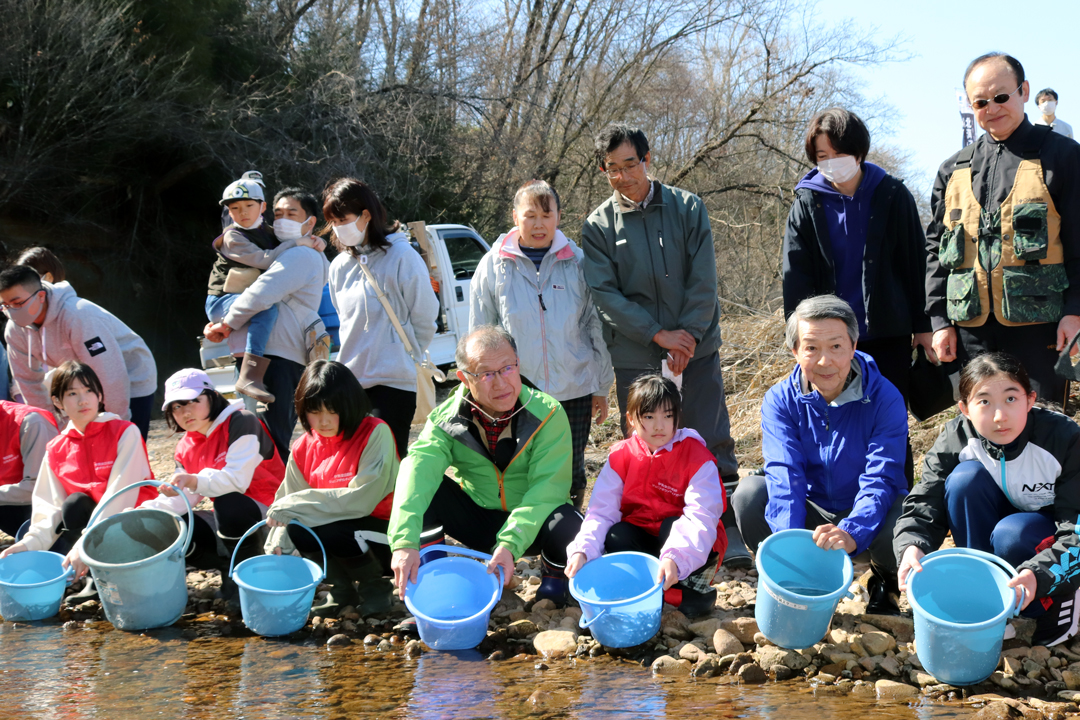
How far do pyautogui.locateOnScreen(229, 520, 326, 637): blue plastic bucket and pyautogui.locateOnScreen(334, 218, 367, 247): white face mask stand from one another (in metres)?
1.45

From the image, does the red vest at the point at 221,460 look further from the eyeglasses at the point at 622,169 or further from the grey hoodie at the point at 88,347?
the eyeglasses at the point at 622,169

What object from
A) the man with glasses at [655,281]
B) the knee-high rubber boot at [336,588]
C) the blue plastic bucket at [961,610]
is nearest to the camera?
the blue plastic bucket at [961,610]

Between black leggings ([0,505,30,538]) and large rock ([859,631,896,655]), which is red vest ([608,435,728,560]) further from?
black leggings ([0,505,30,538])

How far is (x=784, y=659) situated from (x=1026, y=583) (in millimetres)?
748

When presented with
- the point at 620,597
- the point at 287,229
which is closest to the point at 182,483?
the point at 287,229

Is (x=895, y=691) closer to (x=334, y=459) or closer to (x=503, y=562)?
(x=503, y=562)

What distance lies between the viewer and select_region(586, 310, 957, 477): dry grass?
21.1ft

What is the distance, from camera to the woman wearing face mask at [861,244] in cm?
387

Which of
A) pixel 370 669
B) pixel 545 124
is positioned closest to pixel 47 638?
pixel 370 669

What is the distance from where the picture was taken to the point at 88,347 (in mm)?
4723

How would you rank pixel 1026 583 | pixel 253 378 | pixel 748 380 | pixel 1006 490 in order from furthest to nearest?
pixel 748 380, pixel 253 378, pixel 1006 490, pixel 1026 583

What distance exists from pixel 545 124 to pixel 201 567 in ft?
38.3

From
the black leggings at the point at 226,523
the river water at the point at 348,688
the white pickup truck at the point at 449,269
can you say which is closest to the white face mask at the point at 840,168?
the river water at the point at 348,688

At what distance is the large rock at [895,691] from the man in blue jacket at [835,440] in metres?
0.50
